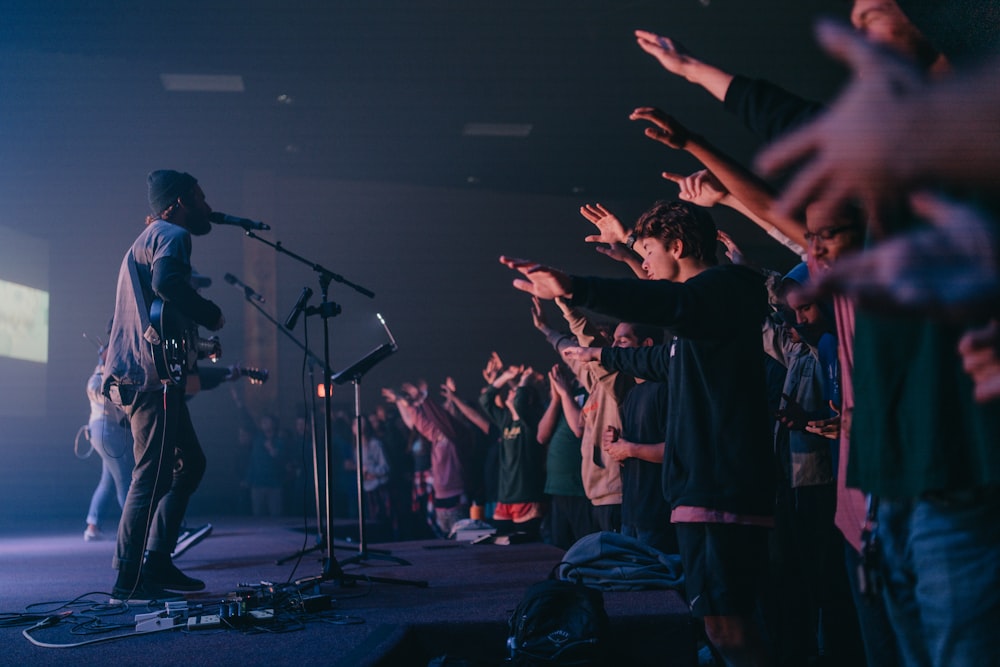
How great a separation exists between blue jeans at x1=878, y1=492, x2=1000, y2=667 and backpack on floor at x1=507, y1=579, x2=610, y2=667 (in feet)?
5.56

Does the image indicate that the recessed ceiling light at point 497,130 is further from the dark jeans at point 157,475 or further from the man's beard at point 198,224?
the dark jeans at point 157,475

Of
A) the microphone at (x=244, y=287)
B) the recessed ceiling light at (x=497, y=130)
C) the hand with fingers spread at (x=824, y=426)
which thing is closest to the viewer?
the hand with fingers spread at (x=824, y=426)

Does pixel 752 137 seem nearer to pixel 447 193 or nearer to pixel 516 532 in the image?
pixel 447 193

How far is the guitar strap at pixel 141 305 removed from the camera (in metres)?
3.52

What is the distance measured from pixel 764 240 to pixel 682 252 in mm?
10716

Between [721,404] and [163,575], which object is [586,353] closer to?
[721,404]

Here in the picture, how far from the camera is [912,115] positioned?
919mm

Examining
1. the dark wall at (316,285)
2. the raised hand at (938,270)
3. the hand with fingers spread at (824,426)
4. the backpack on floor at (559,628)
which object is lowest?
the backpack on floor at (559,628)

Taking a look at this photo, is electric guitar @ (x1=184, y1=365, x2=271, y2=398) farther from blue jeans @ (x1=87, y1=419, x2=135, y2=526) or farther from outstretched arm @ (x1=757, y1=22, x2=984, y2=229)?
outstretched arm @ (x1=757, y1=22, x2=984, y2=229)

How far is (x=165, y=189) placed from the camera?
3.81m

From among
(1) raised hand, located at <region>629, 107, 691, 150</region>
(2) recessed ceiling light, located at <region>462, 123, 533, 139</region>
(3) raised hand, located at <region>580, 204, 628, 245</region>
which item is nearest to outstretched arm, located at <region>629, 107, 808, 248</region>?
(1) raised hand, located at <region>629, 107, 691, 150</region>

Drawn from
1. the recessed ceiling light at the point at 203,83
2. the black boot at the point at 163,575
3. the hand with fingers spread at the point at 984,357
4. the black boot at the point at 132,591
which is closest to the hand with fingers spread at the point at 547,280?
the hand with fingers spread at the point at 984,357

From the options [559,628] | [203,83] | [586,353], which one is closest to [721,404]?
[586,353]

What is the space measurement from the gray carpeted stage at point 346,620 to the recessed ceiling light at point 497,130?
20.8 ft
